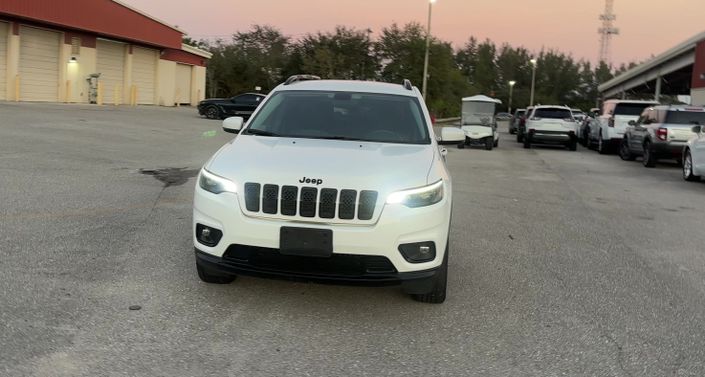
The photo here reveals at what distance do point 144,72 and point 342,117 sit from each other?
121ft

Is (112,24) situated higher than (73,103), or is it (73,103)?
(112,24)

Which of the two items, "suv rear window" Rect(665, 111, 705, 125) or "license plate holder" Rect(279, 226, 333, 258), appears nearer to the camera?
"license plate holder" Rect(279, 226, 333, 258)

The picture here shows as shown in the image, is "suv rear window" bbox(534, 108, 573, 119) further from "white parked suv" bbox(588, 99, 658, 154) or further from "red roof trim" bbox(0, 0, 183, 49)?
"red roof trim" bbox(0, 0, 183, 49)

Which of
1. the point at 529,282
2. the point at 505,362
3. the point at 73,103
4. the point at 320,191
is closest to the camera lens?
the point at 505,362

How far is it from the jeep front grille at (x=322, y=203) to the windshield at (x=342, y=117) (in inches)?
52.6

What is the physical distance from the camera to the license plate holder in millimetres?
4141

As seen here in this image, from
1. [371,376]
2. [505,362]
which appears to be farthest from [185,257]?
[505,362]

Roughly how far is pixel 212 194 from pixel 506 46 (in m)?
133

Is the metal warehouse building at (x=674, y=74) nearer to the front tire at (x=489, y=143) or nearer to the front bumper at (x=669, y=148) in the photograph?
the front tire at (x=489, y=143)

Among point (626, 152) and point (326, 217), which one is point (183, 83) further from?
point (326, 217)

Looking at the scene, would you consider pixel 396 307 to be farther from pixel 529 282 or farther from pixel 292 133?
pixel 292 133

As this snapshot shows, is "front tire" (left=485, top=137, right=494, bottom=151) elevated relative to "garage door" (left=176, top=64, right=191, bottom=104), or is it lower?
lower

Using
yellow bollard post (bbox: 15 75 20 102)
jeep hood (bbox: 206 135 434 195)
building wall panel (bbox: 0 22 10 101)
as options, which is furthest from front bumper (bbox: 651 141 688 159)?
building wall panel (bbox: 0 22 10 101)

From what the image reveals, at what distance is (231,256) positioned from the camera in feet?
14.3
